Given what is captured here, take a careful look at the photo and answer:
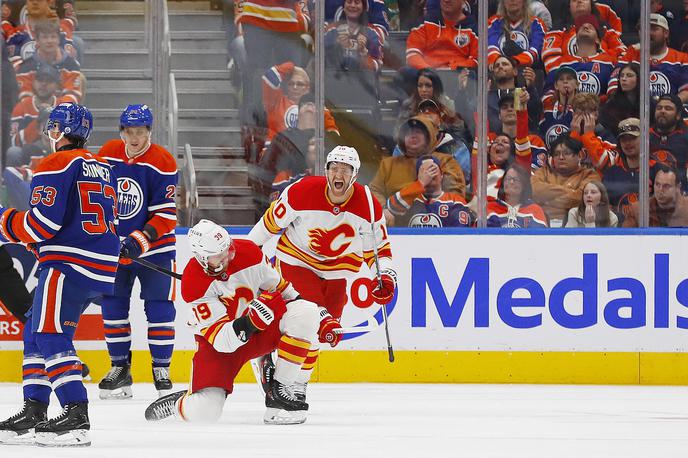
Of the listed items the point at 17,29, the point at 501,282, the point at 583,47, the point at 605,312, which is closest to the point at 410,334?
the point at 501,282

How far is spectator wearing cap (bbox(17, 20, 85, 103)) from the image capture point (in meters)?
6.96

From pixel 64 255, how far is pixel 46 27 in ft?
10.8

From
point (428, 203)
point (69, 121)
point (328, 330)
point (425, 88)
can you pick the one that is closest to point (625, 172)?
point (428, 203)

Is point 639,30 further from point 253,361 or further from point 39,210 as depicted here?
point 39,210

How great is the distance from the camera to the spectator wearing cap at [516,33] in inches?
282

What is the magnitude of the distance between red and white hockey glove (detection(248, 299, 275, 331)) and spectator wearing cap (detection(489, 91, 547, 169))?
2945 mm

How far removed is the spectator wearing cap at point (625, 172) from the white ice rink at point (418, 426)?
1188 millimetres

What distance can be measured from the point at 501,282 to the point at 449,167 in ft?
2.75

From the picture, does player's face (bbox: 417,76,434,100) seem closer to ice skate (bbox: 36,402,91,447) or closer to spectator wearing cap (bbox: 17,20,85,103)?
spectator wearing cap (bbox: 17,20,85,103)

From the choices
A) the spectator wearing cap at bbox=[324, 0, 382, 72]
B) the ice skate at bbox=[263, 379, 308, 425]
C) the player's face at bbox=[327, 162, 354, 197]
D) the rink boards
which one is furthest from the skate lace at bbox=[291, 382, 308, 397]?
the spectator wearing cap at bbox=[324, 0, 382, 72]

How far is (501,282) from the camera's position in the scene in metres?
6.66

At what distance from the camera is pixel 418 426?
4777 millimetres

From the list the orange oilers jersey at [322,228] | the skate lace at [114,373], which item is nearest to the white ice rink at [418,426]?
the skate lace at [114,373]

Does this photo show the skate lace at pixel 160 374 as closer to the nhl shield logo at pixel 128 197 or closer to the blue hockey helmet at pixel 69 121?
the nhl shield logo at pixel 128 197
